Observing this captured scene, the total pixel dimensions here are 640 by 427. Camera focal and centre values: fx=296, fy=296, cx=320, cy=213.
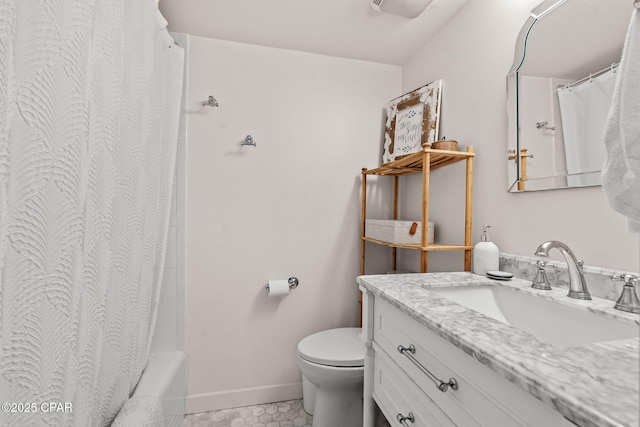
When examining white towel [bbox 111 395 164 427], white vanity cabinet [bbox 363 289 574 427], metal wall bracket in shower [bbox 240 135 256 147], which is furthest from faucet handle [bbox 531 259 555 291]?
metal wall bracket in shower [bbox 240 135 256 147]

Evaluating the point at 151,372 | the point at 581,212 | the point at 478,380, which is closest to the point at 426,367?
the point at 478,380

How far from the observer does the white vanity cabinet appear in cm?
49

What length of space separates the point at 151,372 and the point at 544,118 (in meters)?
1.87

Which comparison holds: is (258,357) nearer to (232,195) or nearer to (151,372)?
(151,372)

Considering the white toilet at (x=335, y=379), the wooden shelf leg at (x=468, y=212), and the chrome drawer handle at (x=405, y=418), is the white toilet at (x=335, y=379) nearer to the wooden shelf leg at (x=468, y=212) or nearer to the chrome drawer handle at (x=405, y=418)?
the chrome drawer handle at (x=405, y=418)

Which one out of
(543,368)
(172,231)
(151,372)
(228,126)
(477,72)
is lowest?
(151,372)

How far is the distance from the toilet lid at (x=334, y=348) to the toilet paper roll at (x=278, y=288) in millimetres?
304

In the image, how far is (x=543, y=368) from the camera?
0.43 metres

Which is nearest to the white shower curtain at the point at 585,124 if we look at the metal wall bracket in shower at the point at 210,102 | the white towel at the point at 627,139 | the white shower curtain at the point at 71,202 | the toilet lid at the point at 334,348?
the white towel at the point at 627,139

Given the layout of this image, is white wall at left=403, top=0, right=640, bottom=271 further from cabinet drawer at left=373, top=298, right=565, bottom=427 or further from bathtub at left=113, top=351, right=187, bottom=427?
bathtub at left=113, top=351, right=187, bottom=427

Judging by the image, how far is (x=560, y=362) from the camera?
17.5 inches

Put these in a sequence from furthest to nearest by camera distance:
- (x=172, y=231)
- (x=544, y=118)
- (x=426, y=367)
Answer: (x=172, y=231) < (x=544, y=118) < (x=426, y=367)

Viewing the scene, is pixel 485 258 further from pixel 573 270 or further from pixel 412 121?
pixel 412 121

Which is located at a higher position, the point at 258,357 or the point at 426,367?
the point at 426,367
